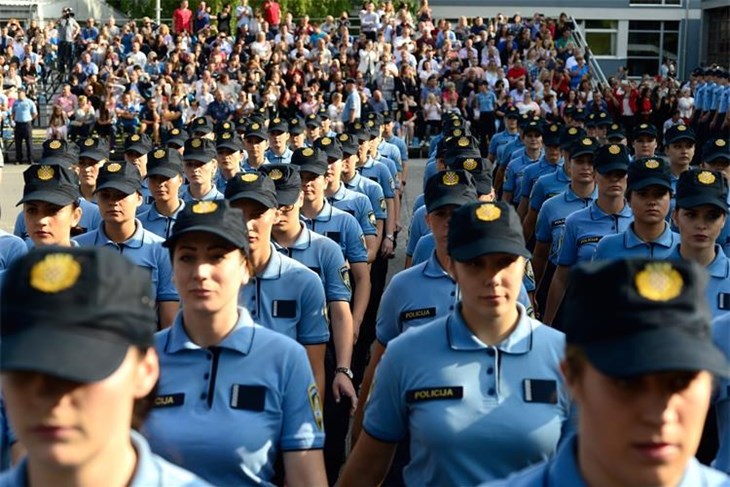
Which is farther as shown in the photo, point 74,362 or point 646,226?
point 646,226

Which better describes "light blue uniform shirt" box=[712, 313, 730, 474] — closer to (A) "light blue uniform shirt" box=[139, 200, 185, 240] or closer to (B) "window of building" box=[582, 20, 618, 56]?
(A) "light blue uniform shirt" box=[139, 200, 185, 240]

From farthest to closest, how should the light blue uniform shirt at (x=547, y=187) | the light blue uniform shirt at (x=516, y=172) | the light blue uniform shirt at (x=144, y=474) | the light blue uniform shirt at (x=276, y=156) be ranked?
the light blue uniform shirt at (x=516, y=172) → the light blue uniform shirt at (x=276, y=156) → the light blue uniform shirt at (x=547, y=187) → the light blue uniform shirt at (x=144, y=474)

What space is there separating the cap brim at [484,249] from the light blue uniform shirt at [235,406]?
2.37 ft

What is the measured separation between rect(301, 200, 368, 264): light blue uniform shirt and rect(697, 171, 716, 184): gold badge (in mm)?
2552

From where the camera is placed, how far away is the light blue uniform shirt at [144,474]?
2621 millimetres

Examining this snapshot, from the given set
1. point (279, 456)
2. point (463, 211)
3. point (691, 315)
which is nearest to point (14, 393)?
point (691, 315)

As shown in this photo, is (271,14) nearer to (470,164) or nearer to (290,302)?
(470,164)

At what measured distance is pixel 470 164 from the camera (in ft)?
→ 29.3

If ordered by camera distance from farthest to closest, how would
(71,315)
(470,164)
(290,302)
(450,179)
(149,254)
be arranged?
(470,164) < (149,254) < (450,179) < (290,302) < (71,315)

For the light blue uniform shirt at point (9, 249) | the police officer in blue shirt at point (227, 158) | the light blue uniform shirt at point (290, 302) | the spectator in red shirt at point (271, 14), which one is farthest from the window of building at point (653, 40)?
the light blue uniform shirt at point (290, 302)

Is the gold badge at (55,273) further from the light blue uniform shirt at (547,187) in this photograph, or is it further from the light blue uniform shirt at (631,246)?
the light blue uniform shirt at (547,187)

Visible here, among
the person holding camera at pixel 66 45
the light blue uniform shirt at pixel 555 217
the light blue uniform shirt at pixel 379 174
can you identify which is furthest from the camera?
the person holding camera at pixel 66 45

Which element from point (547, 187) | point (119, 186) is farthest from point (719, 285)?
point (547, 187)

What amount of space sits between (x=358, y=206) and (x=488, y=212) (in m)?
5.50
